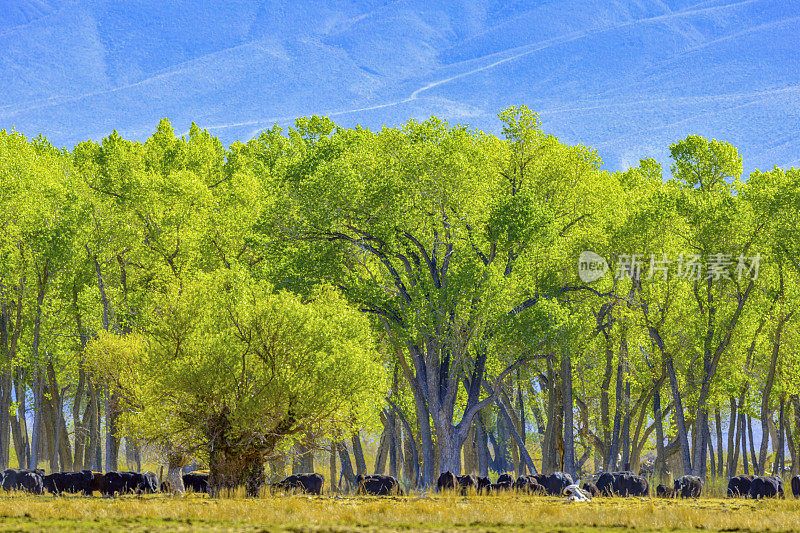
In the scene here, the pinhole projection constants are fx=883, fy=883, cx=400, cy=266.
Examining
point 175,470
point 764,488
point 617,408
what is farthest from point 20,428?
point 764,488

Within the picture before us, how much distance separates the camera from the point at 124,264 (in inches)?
1833

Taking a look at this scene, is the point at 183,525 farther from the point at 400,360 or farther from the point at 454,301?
the point at 400,360

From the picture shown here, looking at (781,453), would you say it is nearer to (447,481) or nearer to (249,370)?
(447,481)

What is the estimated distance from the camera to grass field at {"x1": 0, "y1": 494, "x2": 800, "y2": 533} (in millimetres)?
20953

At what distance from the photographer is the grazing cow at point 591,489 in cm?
3488

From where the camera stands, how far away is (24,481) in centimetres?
3628

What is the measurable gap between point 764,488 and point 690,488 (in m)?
2.88

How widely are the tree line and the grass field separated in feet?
17.3

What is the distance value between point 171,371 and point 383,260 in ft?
45.8

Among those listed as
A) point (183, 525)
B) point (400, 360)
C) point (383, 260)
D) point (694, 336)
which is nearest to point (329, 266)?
point (383, 260)

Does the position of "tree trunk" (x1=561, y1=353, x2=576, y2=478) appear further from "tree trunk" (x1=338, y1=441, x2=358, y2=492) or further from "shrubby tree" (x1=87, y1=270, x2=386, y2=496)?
"shrubby tree" (x1=87, y1=270, x2=386, y2=496)

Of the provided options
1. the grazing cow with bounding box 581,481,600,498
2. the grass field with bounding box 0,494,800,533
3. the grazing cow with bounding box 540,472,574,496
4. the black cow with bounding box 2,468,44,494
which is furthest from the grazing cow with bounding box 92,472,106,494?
the grazing cow with bounding box 581,481,600,498

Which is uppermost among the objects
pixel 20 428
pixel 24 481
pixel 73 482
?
pixel 20 428

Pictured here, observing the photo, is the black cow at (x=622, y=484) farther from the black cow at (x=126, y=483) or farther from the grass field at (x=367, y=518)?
the black cow at (x=126, y=483)
